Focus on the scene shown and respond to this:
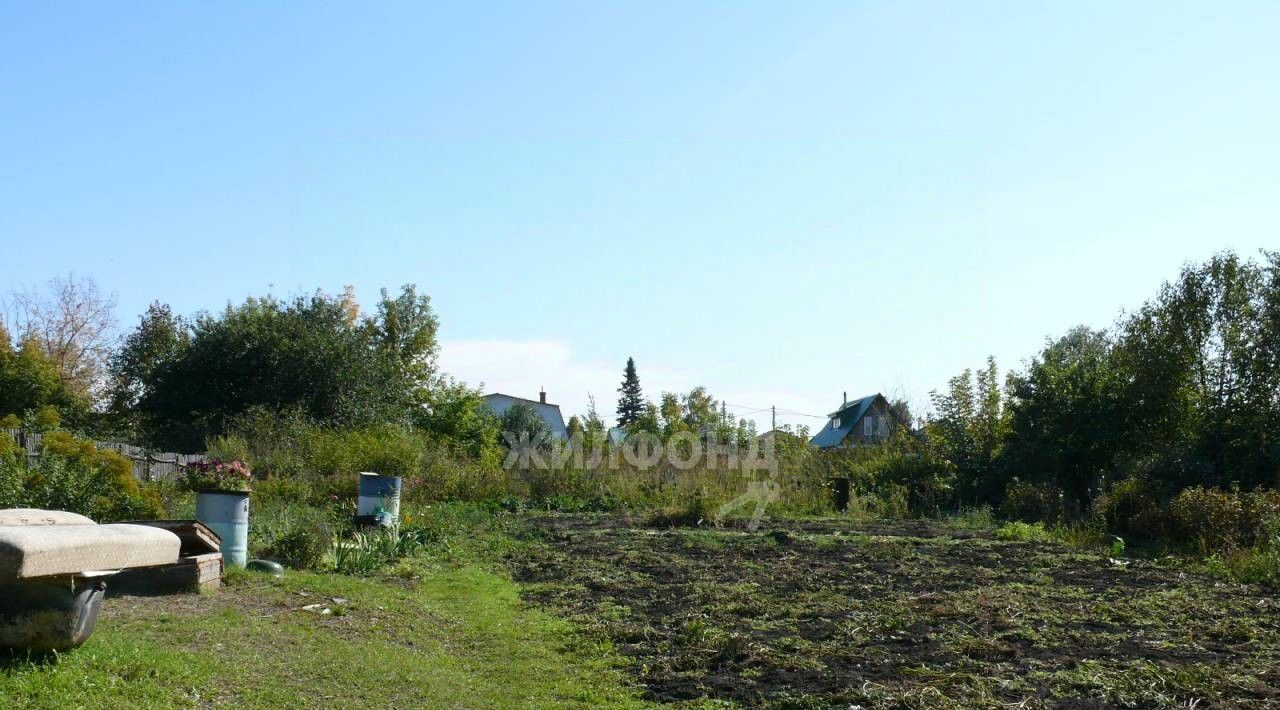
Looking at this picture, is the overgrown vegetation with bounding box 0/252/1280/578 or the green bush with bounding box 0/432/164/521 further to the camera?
the overgrown vegetation with bounding box 0/252/1280/578

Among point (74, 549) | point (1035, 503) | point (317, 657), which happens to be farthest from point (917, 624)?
point (1035, 503)

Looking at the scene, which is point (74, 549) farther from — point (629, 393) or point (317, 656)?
point (629, 393)

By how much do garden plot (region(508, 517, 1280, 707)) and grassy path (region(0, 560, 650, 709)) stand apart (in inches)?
21.2

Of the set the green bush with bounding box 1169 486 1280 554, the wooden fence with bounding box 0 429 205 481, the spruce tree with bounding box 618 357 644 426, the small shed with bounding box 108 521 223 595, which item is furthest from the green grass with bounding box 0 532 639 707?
the spruce tree with bounding box 618 357 644 426

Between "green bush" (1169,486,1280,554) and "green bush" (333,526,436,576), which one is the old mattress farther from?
"green bush" (1169,486,1280,554)

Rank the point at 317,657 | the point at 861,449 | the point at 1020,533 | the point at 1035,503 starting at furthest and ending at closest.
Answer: the point at 861,449 → the point at 1035,503 → the point at 1020,533 → the point at 317,657

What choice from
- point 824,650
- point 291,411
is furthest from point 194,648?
point 291,411

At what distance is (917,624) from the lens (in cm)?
707

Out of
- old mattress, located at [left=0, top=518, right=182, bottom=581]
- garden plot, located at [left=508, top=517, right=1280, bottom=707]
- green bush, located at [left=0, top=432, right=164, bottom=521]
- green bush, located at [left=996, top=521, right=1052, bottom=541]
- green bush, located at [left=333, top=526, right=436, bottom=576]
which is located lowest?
garden plot, located at [left=508, top=517, right=1280, bottom=707]

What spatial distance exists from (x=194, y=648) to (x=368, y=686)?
3.49 feet

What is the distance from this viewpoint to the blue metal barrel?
12.3m

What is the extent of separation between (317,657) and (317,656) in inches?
1.1

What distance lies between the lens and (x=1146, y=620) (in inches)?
283

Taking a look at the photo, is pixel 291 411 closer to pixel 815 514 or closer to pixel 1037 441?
pixel 815 514
